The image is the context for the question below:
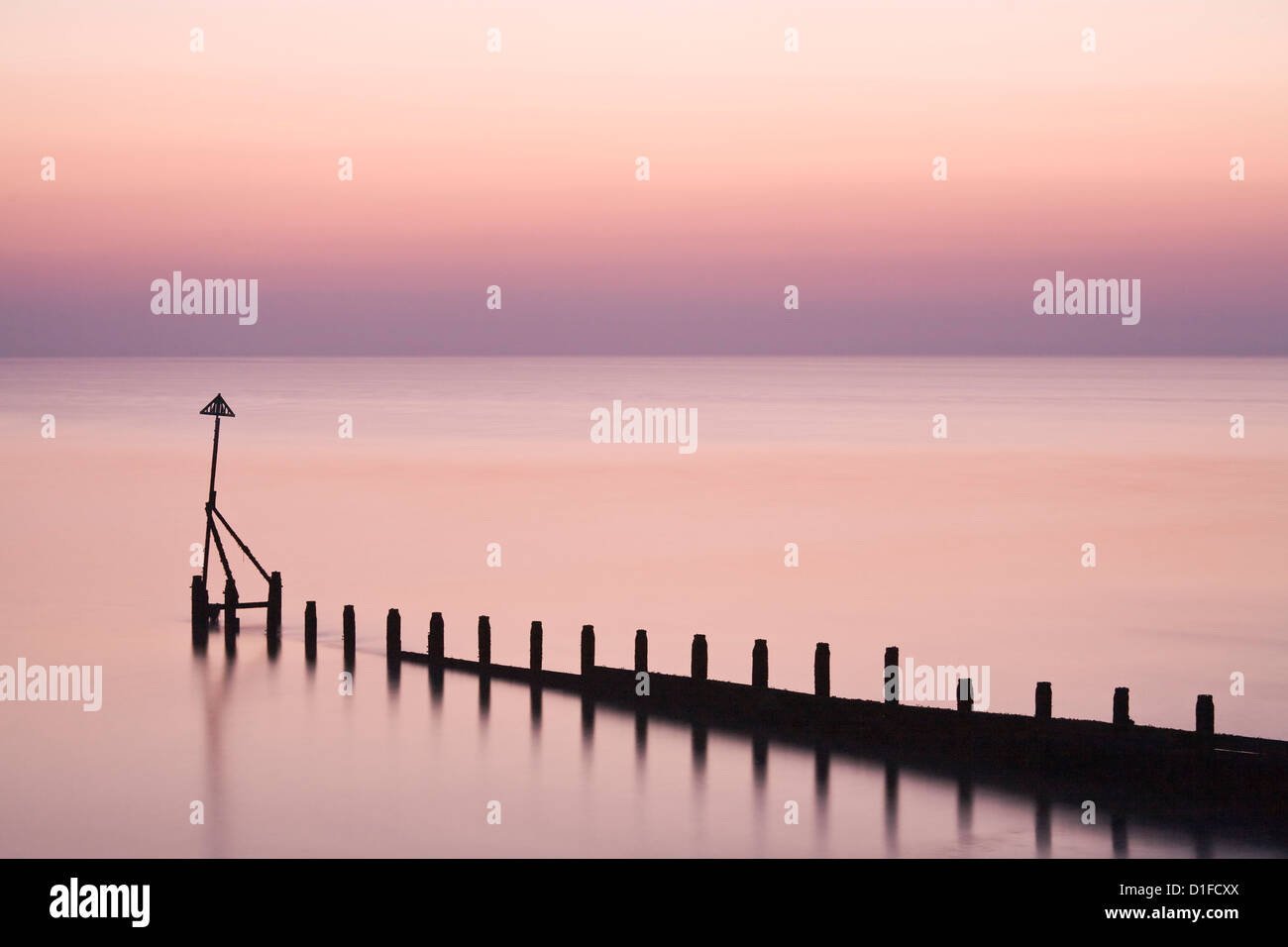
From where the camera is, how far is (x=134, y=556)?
141 feet

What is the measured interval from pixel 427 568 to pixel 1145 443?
61840 mm

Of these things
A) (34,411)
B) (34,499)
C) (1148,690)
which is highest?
(34,411)

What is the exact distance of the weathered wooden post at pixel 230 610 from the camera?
27250mm

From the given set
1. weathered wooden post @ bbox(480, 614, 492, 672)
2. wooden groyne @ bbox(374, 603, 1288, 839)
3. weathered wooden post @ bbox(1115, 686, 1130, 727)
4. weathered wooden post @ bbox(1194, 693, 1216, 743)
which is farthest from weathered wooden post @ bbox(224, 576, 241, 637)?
weathered wooden post @ bbox(1194, 693, 1216, 743)

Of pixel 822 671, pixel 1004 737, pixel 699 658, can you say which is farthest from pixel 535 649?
pixel 1004 737

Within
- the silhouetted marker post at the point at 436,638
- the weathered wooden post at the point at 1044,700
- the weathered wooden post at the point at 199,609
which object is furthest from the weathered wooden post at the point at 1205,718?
the weathered wooden post at the point at 199,609

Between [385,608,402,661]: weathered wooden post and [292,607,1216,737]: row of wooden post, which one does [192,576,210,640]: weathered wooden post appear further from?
[385,608,402,661]: weathered wooden post

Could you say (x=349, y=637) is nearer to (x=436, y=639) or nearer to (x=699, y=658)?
(x=436, y=639)

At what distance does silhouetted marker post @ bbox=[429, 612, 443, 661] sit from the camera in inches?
946

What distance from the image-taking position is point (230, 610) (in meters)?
27.3

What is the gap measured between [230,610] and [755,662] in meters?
11.9
